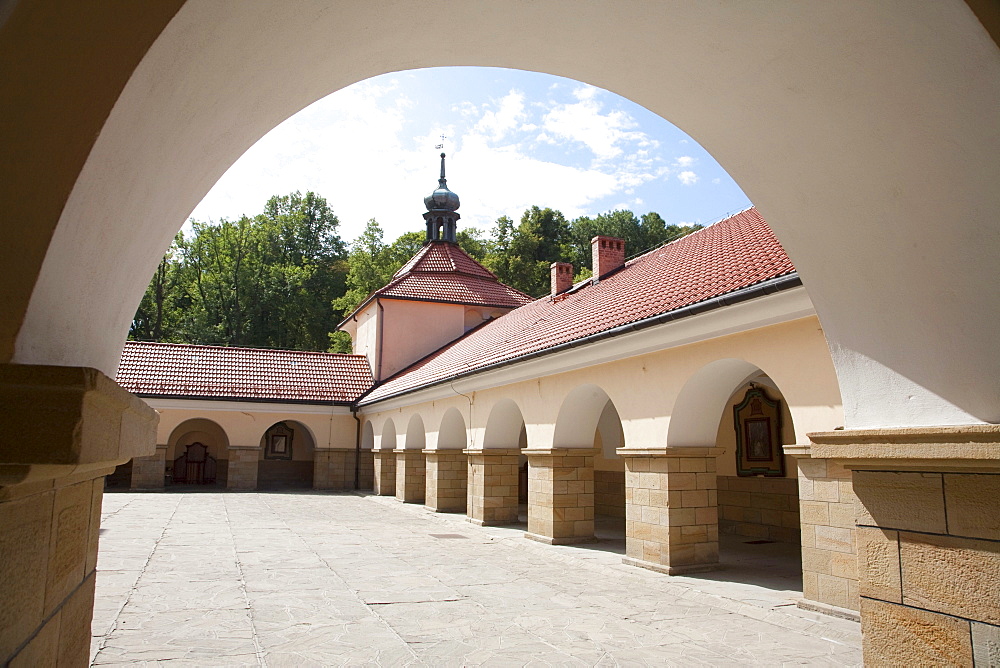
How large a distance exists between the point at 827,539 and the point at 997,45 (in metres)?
5.67

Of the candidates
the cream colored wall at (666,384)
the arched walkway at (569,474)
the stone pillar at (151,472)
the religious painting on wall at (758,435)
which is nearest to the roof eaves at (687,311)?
the cream colored wall at (666,384)

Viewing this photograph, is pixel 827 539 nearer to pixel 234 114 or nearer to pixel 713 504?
pixel 713 504

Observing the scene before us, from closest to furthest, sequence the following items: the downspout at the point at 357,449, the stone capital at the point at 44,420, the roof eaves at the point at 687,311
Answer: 1. the stone capital at the point at 44,420
2. the roof eaves at the point at 687,311
3. the downspout at the point at 357,449

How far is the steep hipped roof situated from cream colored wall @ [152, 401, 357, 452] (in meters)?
4.93

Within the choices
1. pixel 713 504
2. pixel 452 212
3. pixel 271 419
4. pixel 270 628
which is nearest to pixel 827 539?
pixel 713 504

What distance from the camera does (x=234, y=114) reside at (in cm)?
250

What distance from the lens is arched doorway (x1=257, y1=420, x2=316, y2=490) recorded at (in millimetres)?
27969

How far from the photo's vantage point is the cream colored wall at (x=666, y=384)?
716cm

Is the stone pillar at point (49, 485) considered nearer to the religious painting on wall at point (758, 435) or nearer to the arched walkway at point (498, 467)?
the religious painting on wall at point (758, 435)

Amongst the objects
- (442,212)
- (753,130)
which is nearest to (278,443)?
(442,212)

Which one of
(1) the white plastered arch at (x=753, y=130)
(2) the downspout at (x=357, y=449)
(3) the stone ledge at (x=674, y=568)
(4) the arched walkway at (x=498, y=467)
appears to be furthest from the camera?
(2) the downspout at (x=357, y=449)

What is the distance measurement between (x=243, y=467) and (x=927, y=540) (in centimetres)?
2393

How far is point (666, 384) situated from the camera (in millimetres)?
9312

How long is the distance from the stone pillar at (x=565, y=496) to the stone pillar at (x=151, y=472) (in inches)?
622
